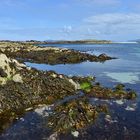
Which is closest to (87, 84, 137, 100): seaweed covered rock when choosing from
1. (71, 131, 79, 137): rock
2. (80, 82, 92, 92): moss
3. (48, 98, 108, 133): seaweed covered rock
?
(80, 82, 92, 92): moss

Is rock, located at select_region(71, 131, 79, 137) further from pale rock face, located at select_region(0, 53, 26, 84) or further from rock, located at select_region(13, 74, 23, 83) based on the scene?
rock, located at select_region(13, 74, 23, 83)

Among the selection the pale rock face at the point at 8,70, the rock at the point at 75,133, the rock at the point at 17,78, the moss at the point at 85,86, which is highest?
the pale rock face at the point at 8,70

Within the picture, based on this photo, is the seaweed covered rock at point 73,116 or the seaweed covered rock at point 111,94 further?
the seaweed covered rock at point 111,94

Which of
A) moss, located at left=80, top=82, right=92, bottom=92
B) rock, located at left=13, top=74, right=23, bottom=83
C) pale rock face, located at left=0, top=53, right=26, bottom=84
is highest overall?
pale rock face, located at left=0, top=53, right=26, bottom=84

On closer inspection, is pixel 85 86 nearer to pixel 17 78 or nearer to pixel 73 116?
pixel 17 78

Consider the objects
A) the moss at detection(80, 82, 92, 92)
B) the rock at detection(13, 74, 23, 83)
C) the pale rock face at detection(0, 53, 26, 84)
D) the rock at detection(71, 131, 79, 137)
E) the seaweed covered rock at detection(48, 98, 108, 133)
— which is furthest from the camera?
the moss at detection(80, 82, 92, 92)

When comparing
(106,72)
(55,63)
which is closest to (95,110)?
(106,72)

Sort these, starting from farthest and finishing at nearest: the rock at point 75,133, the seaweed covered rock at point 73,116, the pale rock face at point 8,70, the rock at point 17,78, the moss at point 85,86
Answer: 1. the moss at point 85,86
2. the rock at point 17,78
3. the pale rock face at point 8,70
4. the seaweed covered rock at point 73,116
5. the rock at point 75,133

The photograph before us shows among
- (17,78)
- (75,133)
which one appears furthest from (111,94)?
(75,133)

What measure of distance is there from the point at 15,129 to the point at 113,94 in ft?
53.9

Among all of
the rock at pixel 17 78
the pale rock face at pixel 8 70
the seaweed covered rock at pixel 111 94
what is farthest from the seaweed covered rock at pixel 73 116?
Answer: the pale rock face at pixel 8 70

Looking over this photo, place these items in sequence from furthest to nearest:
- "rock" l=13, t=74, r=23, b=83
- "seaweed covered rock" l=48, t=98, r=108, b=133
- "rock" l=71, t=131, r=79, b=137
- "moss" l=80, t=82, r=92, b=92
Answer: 1. "moss" l=80, t=82, r=92, b=92
2. "rock" l=13, t=74, r=23, b=83
3. "seaweed covered rock" l=48, t=98, r=108, b=133
4. "rock" l=71, t=131, r=79, b=137

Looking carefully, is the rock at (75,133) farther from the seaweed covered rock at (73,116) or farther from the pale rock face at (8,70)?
the pale rock face at (8,70)

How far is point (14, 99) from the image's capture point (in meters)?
38.8
